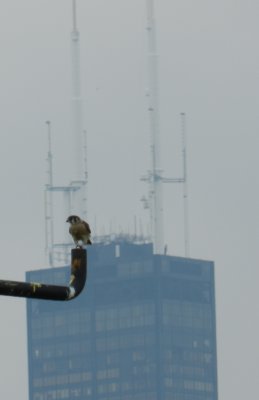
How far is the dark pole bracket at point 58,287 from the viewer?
18.8m

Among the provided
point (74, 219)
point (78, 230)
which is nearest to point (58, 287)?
point (78, 230)

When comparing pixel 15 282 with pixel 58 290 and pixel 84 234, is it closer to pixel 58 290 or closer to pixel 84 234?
pixel 58 290

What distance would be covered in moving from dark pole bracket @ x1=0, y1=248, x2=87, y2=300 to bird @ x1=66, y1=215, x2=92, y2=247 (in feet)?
0.56

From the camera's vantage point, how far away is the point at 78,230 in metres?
21.1

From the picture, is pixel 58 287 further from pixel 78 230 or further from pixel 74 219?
pixel 74 219

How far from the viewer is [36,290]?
746 inches

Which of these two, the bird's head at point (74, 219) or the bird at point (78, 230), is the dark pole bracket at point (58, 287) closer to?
the bird at point (78, 230)

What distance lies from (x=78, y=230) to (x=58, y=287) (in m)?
1.76

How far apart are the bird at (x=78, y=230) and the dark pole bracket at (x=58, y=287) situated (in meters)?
0.17

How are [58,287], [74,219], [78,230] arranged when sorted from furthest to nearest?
[74,219]
[78,230]
[58,287]

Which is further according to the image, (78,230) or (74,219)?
(74,219)

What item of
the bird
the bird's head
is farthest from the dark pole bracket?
the bird's head

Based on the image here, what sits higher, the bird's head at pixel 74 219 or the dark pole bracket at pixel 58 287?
the bird's head at pixel 74 219

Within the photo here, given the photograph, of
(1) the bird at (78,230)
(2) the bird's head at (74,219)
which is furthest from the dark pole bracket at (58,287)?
(2) the bird's head at (74,219)
